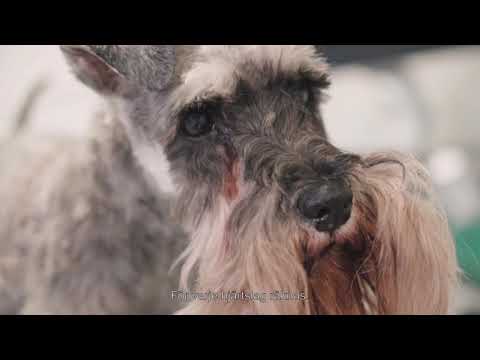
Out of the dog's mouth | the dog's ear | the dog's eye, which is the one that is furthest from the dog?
the dog's mouth

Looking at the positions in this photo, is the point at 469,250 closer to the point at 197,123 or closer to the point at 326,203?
the point at 326,203

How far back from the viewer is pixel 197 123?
137cm

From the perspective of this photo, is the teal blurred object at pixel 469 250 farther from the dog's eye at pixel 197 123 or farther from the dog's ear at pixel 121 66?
the dog's ear at pixel 121 66

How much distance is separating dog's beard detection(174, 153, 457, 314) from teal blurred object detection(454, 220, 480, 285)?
0.18 meters

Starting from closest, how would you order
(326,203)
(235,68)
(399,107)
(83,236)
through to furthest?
(326,203), (235,68), (83,236), (399,107)

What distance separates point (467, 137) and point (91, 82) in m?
1.30

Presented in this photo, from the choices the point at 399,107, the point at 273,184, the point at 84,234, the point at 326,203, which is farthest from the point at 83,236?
the point at 399,107

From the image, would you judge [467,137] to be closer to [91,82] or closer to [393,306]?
[393,306]

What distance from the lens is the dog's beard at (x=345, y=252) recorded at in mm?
1276

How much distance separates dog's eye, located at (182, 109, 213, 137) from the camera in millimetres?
1365

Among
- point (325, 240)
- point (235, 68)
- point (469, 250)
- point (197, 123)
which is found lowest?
point (469, 250)

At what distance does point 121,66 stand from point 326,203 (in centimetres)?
71

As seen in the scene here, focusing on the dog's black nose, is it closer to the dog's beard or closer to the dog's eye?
the dog's beard
